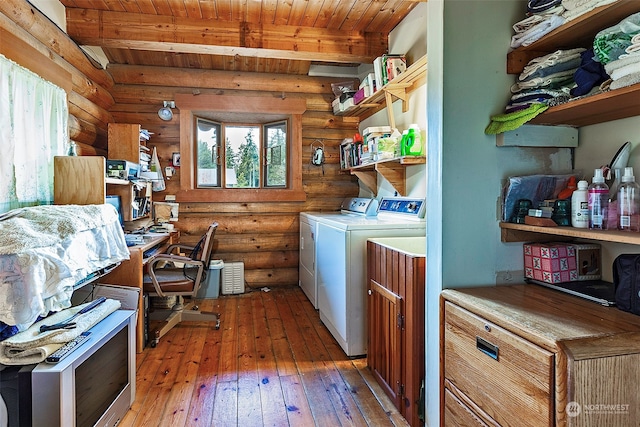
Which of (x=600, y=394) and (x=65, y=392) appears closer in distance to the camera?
(x=600, y=394)

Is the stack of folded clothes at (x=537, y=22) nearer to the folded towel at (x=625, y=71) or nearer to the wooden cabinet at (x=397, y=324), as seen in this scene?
the folded towel at (x=625, y=71)

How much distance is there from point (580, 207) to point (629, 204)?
0.42ft

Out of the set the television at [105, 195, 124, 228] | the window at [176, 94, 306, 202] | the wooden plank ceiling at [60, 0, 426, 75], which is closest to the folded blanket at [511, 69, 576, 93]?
the wooden plank ceiling at [60, 0, 426, 75]

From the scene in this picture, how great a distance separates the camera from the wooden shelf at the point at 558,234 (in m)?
1.02

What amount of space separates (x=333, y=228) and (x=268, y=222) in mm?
1651

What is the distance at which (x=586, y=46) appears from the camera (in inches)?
52.4

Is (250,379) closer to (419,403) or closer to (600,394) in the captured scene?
(419,403)

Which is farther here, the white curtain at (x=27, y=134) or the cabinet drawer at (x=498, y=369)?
the white curtain at (x=27, y=134)

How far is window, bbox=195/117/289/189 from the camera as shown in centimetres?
421

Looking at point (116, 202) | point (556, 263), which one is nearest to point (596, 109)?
point (556, 263)

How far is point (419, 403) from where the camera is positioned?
5.59 ft

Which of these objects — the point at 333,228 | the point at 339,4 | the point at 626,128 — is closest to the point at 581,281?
the point at 626,128

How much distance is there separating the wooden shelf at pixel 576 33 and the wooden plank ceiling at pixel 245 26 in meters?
1.72

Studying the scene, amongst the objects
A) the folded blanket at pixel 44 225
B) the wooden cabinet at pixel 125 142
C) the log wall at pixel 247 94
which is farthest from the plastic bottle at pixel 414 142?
the wooden cabinet at pixel 125 142
